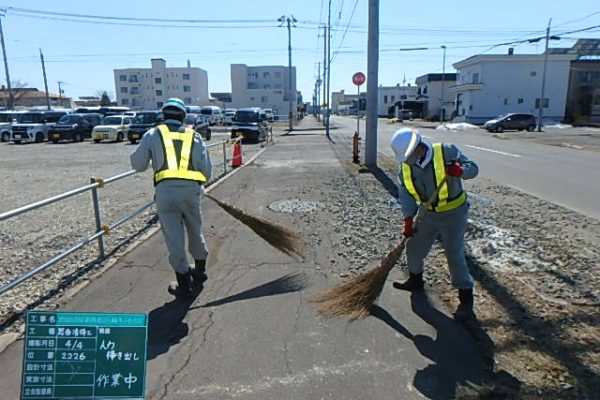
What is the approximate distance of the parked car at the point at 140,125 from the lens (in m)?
23.1

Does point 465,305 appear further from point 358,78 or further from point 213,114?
point 213,114

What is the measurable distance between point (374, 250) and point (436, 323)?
70.1 inches

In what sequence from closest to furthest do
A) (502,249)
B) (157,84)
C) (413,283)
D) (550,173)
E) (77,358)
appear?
(77,358) < (413,283) < (502,249) < (550,173) < (157,84)

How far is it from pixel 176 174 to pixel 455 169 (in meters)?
2.41

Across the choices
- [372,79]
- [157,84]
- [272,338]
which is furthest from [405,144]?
[157,84]

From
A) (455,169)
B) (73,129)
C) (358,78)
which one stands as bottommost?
(73,129)

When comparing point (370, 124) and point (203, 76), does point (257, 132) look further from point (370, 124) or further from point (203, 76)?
point (203, 76)

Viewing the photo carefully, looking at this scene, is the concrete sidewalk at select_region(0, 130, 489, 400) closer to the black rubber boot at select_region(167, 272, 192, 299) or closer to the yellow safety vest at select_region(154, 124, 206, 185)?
the black rubber boot at select_region(167, 272, 192, 299)

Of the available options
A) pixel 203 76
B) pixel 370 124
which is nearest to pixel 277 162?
pixel 370 124

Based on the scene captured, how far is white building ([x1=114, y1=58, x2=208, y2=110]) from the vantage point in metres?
86.6

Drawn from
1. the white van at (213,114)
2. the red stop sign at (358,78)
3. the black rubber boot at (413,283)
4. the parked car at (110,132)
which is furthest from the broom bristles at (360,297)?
the white van at (213,114)

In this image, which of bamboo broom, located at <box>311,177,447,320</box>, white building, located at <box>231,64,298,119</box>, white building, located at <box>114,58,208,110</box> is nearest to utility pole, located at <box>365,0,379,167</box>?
bamboo broom, located at <box>311,177,447,320</box>

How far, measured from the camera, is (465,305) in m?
3.58

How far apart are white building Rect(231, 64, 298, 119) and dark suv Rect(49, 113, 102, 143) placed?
2139 inches
